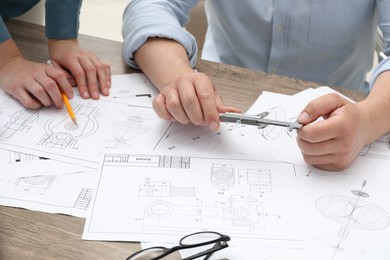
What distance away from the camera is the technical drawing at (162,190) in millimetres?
596

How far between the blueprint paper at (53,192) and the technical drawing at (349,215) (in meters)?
0.30

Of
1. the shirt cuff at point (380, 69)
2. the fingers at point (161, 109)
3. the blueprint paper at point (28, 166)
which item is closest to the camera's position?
the blueprint paper at point (28, 166)

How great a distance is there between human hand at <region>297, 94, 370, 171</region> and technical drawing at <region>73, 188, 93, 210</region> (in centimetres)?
31

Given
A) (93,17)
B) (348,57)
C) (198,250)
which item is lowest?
(93,17)

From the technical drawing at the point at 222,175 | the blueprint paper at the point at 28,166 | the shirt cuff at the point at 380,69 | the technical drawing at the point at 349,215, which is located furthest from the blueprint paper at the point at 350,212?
the blueprint paper at the point at 28,166

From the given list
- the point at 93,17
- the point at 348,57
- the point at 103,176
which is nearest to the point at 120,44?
the point at 103,176

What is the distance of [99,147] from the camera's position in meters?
0.67

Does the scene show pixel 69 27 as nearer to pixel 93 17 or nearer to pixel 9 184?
pixel 9 184

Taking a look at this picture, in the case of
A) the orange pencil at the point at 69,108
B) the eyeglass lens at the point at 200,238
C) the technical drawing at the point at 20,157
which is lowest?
the orange pencil at the point at 69,108

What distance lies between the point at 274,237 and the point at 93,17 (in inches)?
74.7

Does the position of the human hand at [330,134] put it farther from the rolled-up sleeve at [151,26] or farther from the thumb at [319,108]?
the rolled-up sleeve at [151,26]

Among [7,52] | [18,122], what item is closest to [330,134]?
[18,122]

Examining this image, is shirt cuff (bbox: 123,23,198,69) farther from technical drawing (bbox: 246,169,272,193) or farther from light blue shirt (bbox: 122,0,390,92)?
technical drawing (bbox: 246,169,272,193)

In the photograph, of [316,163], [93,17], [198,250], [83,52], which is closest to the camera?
[198,250]
